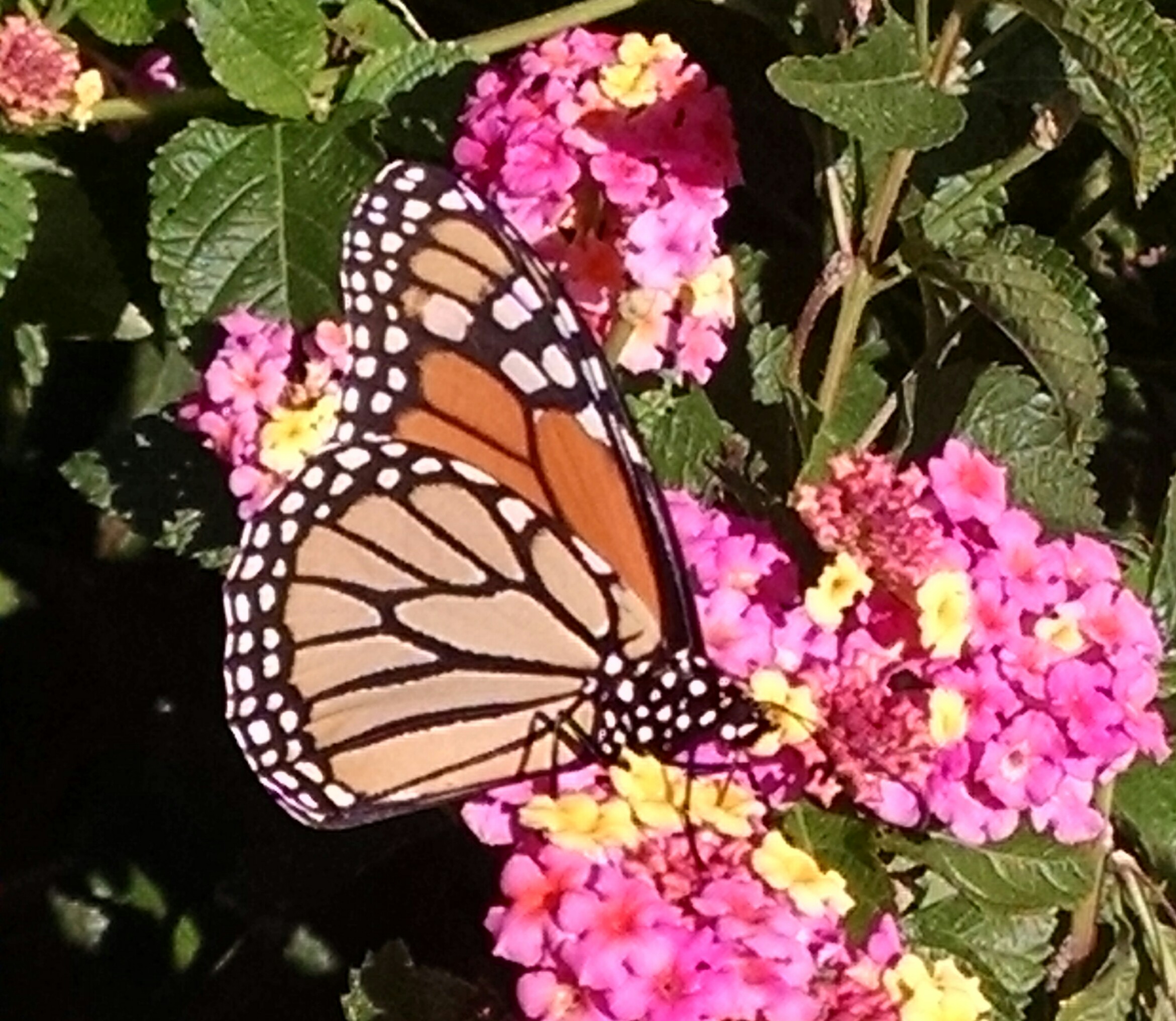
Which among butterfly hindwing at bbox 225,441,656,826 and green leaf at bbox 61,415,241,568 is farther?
green leaf at bbox 61,415,241,568

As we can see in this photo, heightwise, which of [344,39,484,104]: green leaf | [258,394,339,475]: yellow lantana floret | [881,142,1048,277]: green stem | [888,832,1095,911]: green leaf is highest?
[344,39,484,104]: green leaf

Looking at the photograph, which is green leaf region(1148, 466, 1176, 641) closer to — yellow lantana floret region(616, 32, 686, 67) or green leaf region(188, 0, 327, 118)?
yellow lantana floret region(616, 32, 686, 67)

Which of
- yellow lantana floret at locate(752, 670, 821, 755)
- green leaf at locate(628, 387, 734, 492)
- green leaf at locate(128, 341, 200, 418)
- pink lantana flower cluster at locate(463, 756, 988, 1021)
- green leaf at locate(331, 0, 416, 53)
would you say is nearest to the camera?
pink lantana flower cluster at locate(463, 756, 988, 1021)

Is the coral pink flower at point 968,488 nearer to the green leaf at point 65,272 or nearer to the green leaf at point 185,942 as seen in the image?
the green leaf at point 65,272

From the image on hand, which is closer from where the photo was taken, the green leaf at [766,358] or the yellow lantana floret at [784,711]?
the yellow lantana floret at [784,711]

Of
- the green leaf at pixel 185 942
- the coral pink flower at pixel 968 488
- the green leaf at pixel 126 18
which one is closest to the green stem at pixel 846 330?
the coral pink flower at pixel 968 488

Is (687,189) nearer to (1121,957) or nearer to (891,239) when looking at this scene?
(891,239)

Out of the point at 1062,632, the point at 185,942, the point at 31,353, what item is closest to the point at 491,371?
the point at 1062,632

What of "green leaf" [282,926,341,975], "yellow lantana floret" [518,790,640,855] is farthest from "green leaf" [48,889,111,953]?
"yellow lantana floret" [518,790,640,855]

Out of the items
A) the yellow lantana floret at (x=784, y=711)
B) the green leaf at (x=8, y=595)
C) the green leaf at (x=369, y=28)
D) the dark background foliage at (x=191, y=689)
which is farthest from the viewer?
the green leaf at (x=8, y=595)
